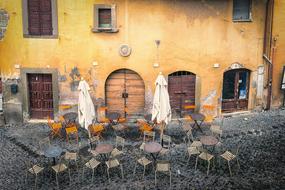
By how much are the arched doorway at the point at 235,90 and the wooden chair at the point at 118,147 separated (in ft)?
20.1

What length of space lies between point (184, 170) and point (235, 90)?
6891 mm

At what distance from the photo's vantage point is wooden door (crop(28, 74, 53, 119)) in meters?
17.9

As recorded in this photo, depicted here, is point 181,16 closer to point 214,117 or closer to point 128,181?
point 214,117

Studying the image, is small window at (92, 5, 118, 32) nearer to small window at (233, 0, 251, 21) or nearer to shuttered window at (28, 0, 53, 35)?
shuttered window at (28, 0, 53, 35)

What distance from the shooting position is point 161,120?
577 inches

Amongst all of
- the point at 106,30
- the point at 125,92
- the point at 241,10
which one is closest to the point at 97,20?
the point at 106,30

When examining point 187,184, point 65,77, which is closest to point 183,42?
point 65,77

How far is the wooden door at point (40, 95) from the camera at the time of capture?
704 inches

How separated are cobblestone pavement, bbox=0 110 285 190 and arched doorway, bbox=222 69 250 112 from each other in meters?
2.60

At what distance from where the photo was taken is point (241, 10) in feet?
59.1

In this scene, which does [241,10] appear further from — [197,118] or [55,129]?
[55,129]

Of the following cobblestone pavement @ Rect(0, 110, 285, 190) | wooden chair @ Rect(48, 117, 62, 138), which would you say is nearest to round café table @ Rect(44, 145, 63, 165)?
cobblestone pavement @ Rect(0, 110, 285, 190)

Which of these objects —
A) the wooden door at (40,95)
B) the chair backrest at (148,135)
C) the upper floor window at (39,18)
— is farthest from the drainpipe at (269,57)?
the wooden door at (40,95)

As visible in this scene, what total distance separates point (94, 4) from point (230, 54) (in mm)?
6522
